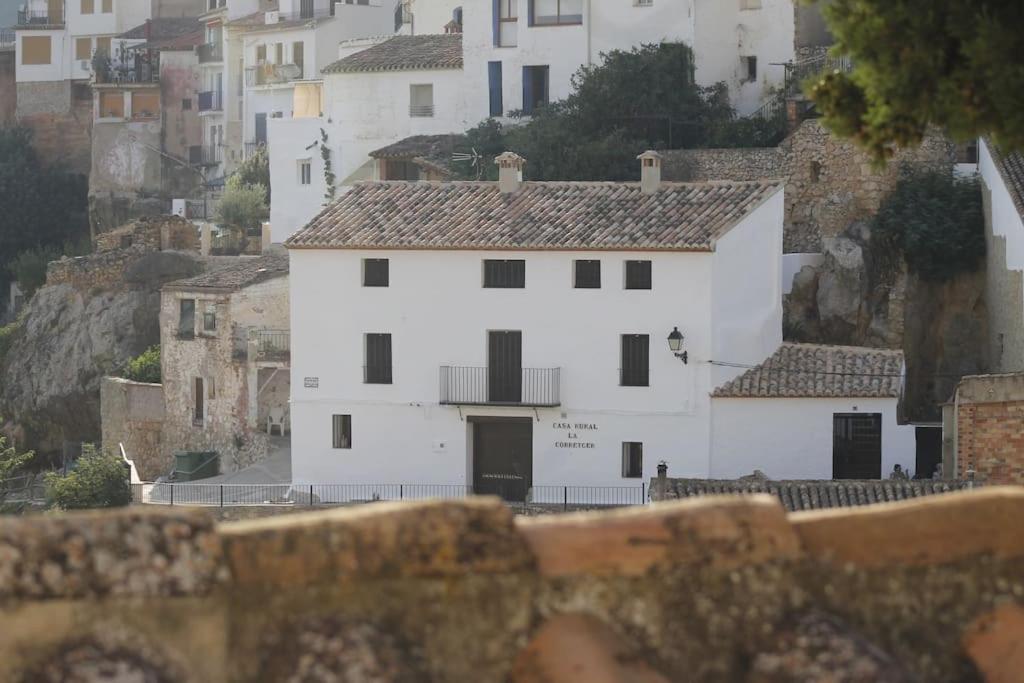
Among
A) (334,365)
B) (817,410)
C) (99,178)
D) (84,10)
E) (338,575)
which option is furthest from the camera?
(84,10)

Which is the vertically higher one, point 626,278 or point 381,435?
point 626,278

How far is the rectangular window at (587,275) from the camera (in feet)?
118

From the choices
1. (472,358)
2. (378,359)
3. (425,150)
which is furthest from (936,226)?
(425,150)

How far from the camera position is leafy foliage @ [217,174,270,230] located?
5531 centimetres

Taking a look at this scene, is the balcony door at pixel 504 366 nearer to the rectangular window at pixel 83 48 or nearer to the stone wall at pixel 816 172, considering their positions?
the stone wall at pixel 816 172

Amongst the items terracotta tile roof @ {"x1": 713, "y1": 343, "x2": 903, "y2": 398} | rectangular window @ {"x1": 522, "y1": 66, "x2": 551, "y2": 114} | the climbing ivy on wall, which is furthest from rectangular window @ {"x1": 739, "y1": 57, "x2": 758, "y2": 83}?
terracotta tile roof @ {"x1": 713, "y1": 343, "x2": 903, "y2": 398}

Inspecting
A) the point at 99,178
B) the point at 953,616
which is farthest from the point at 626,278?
the point at 99,178

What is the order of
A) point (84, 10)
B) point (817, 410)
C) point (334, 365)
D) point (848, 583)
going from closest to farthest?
point (848, 583)
point (817, 410)
point (334, 365)
point (84, 10)

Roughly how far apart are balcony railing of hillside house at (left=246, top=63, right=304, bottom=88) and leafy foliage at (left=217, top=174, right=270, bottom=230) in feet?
15.6

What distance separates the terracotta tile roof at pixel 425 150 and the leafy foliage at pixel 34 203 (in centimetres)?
2249

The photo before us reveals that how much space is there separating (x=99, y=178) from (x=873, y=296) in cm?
3577

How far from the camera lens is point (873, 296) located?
129ft

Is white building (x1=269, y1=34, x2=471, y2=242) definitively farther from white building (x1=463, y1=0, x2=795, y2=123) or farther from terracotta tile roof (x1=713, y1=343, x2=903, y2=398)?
terracotta tile roof (x1=713, y1=343, x2=903, y2=398)

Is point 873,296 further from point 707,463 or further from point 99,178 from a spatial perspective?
point 99,178
